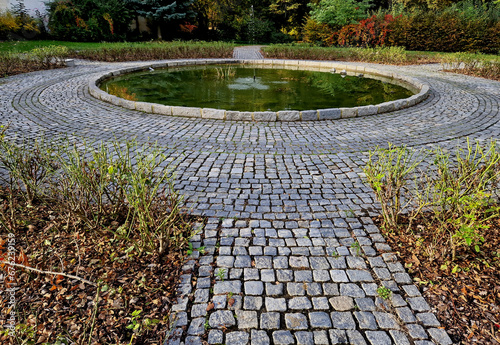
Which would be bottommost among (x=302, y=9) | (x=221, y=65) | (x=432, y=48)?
(x=221, y=65)

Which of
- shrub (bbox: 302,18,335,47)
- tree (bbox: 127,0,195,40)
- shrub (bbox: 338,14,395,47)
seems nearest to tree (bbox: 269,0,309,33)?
shrub (bbox: 302,18,335,47)

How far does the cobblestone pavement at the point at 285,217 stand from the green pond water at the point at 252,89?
5.38 feet

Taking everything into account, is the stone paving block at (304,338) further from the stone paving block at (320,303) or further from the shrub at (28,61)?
the shrub at (28,61)

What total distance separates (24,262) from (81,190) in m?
0.88

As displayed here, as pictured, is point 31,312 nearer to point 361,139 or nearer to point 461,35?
point 361,139

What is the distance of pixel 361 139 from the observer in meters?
6.29

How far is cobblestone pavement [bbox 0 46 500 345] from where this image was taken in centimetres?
245

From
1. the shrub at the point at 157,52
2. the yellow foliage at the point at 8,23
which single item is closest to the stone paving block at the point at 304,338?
the shrub at the point at 157,52

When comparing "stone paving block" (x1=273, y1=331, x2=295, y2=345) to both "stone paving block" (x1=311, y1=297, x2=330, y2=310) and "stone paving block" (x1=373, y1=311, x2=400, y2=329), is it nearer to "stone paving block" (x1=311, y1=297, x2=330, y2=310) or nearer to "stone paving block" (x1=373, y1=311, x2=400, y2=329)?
"stone paving block" (x1=311, y1=297, x2=330, y2=310)

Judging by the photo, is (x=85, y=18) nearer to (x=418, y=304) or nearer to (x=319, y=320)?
(x=319, y=320)

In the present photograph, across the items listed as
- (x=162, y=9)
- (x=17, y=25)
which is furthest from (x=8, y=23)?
(x=162, y=9)

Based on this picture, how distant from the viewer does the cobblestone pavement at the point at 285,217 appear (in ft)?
8.04

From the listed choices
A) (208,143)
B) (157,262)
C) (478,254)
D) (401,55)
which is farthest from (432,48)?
(157,262)

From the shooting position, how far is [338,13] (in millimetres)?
21484
